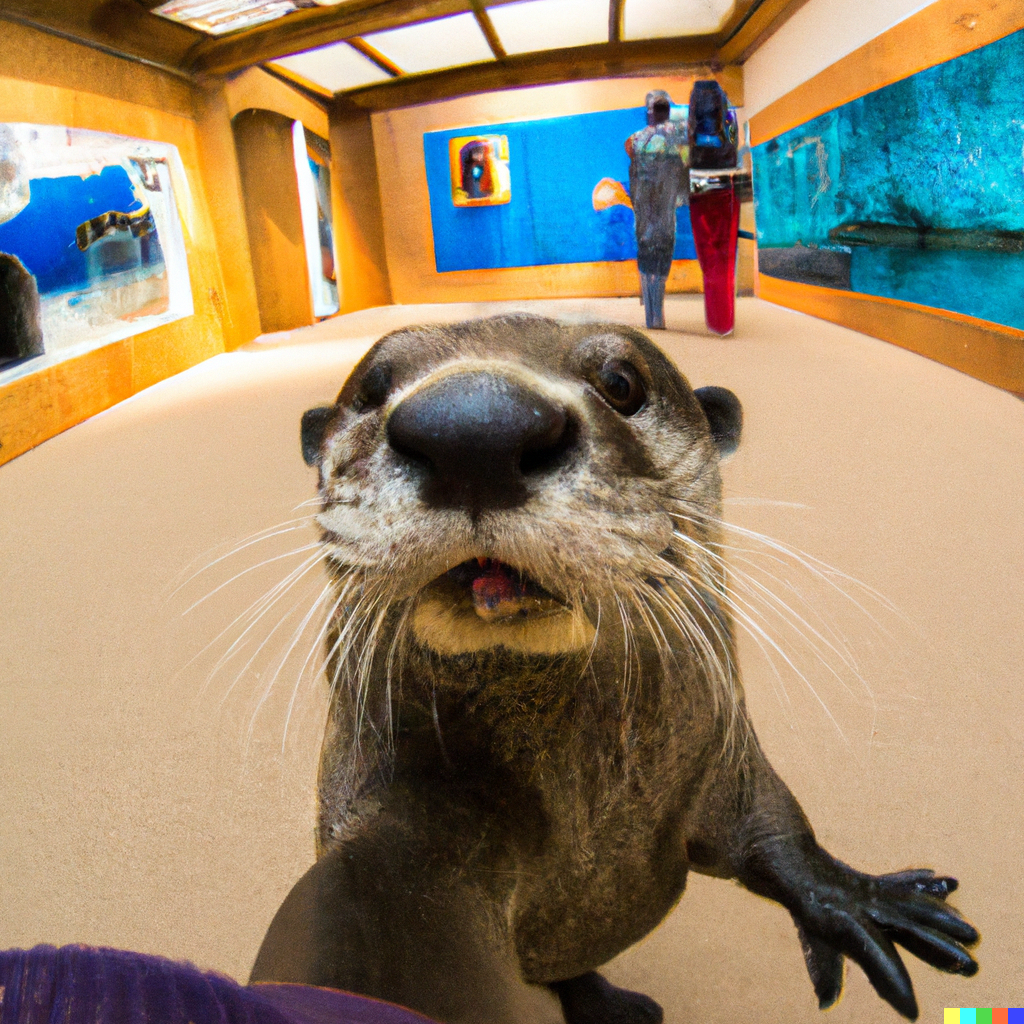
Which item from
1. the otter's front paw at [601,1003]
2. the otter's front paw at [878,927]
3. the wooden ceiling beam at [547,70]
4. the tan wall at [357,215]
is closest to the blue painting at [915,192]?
the wooden ceiling beam at [547,70]

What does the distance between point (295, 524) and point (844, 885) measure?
1.91 ft

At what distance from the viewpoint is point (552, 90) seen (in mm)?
707


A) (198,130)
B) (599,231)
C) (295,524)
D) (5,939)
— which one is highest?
(198,130)

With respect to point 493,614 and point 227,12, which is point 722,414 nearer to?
point 493,614

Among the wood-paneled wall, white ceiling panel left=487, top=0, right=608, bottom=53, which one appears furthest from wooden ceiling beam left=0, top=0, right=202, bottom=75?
white ceiling panel left=487, top=0, right=608, bottom=53

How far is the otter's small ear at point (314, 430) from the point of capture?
661 mm

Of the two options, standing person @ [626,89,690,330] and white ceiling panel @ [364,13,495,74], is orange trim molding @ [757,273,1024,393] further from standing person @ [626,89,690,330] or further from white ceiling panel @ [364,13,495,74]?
white ceiling panel @ [364,13,495,74]

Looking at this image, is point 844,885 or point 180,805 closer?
point 180,805

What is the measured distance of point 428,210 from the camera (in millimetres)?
723

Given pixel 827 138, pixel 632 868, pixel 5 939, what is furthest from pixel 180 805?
pixel 827 138

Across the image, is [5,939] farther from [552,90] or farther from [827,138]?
[827,138]

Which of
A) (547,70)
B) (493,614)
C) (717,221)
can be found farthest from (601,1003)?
(547,70)

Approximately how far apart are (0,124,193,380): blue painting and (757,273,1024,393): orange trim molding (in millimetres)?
511

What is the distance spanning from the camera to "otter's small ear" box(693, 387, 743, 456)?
70 cm
